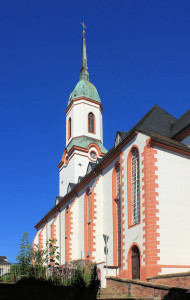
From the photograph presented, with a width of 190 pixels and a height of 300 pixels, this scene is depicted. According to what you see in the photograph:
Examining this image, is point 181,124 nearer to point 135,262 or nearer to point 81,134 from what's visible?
point 135,262

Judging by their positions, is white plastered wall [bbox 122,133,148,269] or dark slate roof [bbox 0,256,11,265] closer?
white plastered wall [bbox 122,133,148,269]

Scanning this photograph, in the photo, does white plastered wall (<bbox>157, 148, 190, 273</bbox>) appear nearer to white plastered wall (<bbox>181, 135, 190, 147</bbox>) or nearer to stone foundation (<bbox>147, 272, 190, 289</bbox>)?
white plastered wall (<bbox>181, 135, 190, 147</bbox>)

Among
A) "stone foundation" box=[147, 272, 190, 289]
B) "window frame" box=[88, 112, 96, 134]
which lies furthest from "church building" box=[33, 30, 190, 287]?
"window frame" box=[88, 112, 96, 134]

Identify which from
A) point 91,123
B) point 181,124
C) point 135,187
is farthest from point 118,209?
point 91,123

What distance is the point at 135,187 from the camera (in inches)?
842

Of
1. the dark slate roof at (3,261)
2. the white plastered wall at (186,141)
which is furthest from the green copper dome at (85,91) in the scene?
the dark slate roof at (3,261)

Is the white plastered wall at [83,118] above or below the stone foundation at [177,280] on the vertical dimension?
above

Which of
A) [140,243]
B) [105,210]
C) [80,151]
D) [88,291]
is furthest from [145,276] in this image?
[80,151]

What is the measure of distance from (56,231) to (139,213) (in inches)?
804

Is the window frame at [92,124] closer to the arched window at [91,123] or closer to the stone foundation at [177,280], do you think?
the arched window at [91,123]

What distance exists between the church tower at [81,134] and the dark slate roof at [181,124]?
55.2ft

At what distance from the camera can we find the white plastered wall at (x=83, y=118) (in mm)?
43562

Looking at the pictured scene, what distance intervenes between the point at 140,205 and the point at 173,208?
1713 mm

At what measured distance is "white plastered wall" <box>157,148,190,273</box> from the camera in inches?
734
